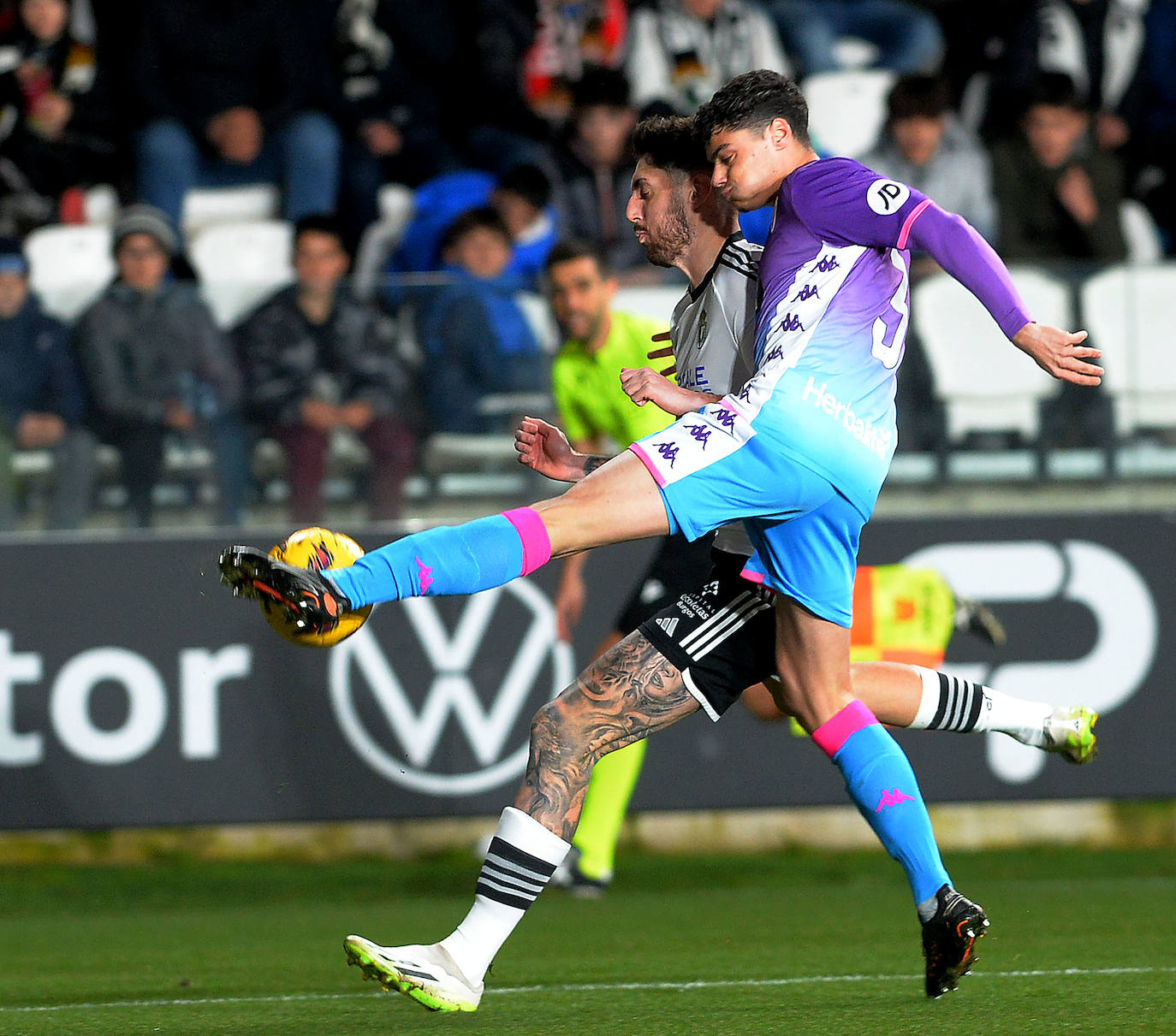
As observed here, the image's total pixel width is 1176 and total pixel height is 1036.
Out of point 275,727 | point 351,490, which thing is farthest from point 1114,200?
point 275,727

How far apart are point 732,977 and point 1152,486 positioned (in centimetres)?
353

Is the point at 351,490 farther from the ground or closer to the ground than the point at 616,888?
farther from the ground

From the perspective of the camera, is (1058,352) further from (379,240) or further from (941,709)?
(379,240)

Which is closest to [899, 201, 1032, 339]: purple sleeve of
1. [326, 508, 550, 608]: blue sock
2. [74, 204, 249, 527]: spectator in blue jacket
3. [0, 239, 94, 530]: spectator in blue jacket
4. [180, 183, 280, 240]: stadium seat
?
[326, 508, 550, 608]: blue sock

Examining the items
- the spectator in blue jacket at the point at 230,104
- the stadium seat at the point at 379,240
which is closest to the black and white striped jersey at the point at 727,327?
the stadium seat at the point at 379,240

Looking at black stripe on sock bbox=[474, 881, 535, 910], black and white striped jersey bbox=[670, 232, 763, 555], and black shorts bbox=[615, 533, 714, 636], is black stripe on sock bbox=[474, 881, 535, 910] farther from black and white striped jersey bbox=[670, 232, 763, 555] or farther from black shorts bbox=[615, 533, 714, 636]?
black shorts bbox=[615, 533, 714, 636]

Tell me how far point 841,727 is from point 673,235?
1162 mm

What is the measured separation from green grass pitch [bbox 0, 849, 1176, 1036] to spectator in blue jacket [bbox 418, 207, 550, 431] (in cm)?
187

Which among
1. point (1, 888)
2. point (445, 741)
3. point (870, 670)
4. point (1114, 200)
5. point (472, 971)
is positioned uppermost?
point (1114, 200)

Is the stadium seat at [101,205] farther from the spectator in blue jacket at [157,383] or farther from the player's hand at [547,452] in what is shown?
the player's hand at [547,452]

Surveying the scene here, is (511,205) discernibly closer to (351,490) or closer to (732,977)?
(351,490)

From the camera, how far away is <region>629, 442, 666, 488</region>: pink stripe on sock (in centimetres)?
358

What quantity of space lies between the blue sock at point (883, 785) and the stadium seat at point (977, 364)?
3.40m

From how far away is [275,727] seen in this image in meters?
7.17
